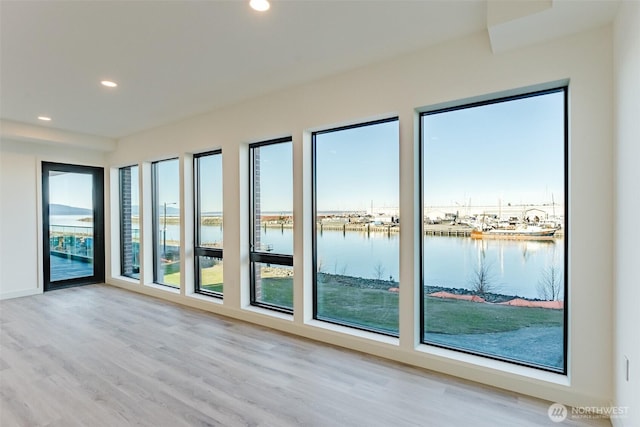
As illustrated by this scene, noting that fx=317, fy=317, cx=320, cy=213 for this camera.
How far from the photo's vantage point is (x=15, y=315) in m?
4.38

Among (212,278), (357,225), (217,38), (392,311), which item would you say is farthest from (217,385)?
(217,38)

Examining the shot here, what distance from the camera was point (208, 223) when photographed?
196 inches

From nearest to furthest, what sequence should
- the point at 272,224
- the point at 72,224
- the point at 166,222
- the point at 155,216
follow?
the point at 272,224
the point at 166,222
the point at 155,216
the point at 72,224

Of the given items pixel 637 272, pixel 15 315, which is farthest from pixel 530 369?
pixel 15 315

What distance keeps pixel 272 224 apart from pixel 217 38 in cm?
228

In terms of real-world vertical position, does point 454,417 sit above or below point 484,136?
below

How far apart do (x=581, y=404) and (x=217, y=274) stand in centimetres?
435

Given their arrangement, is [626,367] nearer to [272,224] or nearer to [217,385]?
[217,385]

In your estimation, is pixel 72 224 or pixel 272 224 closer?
pixel 272 224

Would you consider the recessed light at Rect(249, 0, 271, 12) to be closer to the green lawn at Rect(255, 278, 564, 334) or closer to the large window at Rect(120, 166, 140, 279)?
the green lawn at Rect(255, 278, 564, 334)

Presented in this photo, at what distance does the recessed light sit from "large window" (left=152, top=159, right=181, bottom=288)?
358 cm

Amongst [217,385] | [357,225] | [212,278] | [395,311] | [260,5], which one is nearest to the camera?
[260,5]

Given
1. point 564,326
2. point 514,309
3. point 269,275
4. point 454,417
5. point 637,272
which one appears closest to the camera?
point 637,272

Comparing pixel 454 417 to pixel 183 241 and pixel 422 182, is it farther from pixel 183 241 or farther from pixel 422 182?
pixel 183 241
